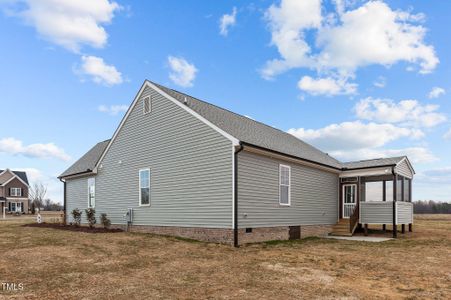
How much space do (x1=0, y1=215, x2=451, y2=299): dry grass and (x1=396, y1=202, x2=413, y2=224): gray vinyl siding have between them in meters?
5.88

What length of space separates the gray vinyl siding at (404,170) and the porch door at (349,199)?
251 cm

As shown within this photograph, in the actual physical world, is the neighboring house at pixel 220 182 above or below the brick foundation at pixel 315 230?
above

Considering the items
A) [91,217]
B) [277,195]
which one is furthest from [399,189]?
[91,217]

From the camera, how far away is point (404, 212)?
2031cm

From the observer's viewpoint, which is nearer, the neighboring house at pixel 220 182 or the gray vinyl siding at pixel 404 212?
the neighboring house at pixel 220 182

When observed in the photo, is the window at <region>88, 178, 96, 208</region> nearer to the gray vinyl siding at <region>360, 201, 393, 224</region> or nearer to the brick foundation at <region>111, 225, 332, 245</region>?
the brick foundation at <region>111, 225, 332, 245</region>

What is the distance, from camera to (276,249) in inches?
519

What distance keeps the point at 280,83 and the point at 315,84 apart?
2022mm

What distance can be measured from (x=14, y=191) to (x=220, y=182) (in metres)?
63.1

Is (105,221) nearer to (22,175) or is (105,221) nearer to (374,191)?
(374,191)

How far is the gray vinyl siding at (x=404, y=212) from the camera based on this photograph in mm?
19281

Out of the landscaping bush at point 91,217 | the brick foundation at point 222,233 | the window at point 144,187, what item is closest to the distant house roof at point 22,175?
the landscaping bush at point 91,217

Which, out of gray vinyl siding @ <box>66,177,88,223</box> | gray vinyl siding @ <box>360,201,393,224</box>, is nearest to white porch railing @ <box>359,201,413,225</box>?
gray vinyl siding @ <box>360,201,393,224</box>

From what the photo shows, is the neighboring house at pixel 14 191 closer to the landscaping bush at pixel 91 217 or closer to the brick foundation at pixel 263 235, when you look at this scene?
the landscaping bush at pixel 91 217
